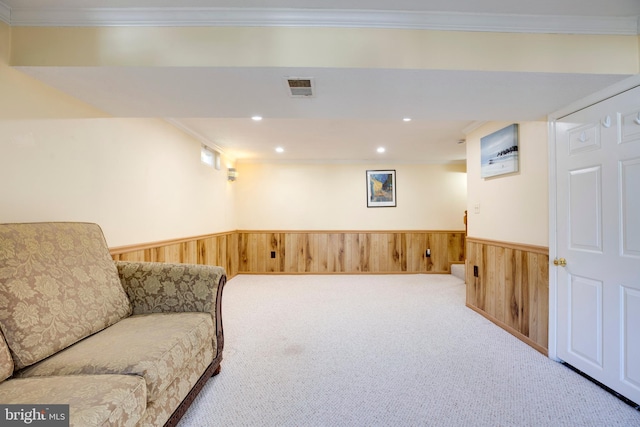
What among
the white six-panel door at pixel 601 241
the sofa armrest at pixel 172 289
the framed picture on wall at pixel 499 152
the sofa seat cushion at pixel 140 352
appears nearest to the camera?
the sofa seat cushion at pixel 140 352

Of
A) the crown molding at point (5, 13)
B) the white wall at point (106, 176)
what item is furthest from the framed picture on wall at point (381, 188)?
the crown molding at point (5, 13)

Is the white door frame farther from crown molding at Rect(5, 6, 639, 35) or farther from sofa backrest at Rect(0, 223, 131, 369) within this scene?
sofa backrest at Rect(0, 223, 131, 369)

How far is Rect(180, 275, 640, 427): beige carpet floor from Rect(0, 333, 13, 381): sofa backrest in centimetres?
83

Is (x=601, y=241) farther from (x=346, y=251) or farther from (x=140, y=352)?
(x=346, y=251)

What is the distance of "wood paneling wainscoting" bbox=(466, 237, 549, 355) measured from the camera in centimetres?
236

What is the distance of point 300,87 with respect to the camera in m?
1.84

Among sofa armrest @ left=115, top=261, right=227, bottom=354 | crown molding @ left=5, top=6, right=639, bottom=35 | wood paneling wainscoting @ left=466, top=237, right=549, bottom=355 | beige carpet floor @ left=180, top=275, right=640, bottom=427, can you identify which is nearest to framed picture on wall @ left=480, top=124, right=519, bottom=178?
wood paneling wainscoting @ left=466, top=237, right=549, bottom=355

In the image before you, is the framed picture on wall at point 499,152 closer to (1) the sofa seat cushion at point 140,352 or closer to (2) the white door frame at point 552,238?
(2) the white door frame at point 552,238

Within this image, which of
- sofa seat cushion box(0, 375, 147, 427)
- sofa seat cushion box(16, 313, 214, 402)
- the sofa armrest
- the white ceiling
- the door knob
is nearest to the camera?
sofa seat cushion box(0, 375, 147, 427)

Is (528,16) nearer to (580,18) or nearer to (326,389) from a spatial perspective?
(580,18)

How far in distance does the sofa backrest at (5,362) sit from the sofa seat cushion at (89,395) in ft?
0.11

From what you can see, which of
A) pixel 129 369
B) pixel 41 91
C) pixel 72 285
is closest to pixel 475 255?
pixel 129 369

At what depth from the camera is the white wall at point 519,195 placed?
7.79 feet

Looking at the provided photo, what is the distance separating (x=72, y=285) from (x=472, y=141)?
3.81 meters
